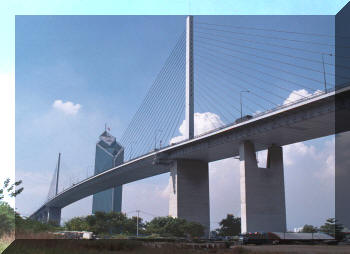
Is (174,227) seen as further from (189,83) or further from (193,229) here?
(189,83)

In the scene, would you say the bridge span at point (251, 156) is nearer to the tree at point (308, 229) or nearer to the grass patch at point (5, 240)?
the tree at point (308, 229)

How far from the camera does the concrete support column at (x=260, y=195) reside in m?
59.2

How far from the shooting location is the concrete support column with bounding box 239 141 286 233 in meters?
59.2

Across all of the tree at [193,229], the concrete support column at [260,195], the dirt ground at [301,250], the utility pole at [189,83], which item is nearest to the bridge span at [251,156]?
the concrete support column at [260,195]

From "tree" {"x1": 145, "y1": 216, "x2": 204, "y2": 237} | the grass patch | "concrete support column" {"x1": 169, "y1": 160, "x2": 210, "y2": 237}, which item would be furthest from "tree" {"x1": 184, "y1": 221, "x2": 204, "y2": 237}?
the grass patch

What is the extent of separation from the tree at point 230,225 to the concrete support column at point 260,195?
44209 mm

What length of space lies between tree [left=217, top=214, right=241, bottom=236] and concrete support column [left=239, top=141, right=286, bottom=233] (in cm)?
4421

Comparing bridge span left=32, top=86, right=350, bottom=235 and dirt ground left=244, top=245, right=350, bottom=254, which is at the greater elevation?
bridge span left=32, top=86, right=350, bottom=235

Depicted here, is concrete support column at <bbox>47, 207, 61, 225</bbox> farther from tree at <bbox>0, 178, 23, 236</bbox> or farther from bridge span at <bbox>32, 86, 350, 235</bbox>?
tree at <bbox>0, 178, 23, 236</bbox>

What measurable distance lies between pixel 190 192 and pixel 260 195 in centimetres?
1925

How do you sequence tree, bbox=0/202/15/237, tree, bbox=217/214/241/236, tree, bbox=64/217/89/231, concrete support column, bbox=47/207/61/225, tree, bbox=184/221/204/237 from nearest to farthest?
tree, bbox=0/202/15/237 < tree, bbox=184/221/204/237 < tree, bbox=64/217/89/231 < tree, bbox=217/214/241/236 < concrete support column, bbox=47/207/61/225

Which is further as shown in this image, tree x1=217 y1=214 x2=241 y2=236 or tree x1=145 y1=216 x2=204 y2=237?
tree x1=217 y1=214 x2=241 y2=236

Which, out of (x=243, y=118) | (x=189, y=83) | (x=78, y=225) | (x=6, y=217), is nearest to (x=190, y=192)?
(x=189, y=83)

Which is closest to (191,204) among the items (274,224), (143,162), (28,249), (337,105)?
(143,162)
